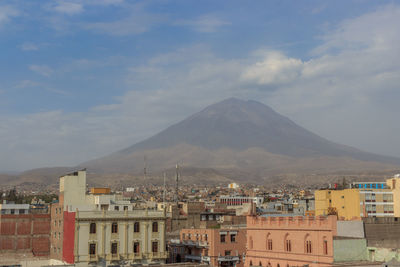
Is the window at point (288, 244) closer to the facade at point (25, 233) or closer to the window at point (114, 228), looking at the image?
the window at point (114, 228)

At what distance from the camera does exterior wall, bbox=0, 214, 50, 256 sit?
8469 cm

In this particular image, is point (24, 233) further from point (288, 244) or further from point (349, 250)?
point (349, 250)

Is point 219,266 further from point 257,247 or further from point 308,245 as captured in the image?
point 308,245

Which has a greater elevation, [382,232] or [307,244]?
[382,232]

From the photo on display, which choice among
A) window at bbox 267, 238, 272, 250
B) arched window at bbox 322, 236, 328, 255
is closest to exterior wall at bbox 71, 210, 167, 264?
window at bbox 267, 238, 272, 250

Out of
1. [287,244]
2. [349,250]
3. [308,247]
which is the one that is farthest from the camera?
[287,244]

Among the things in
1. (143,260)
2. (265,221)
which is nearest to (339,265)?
(265,221)

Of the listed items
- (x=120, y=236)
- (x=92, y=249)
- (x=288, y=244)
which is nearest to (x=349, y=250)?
(x=288, y=244)

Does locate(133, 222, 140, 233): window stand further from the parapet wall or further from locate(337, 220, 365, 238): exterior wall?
locate(337, 220, 365, 238): exterior wall

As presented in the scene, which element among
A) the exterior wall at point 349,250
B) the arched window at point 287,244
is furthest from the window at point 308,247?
the exterior wall at point 349,250

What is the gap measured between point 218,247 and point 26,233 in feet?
105

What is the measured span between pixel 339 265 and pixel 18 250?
55.2 meters

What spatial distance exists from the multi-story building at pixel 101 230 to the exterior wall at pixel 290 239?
45.7ft

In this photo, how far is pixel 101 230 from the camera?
7288 centimetres
